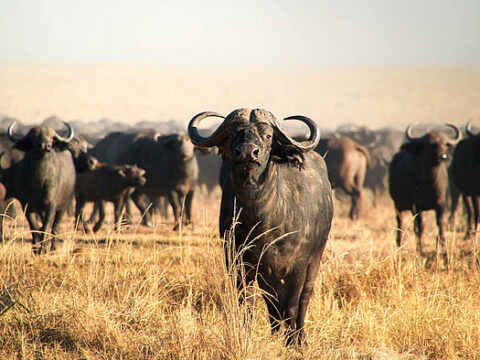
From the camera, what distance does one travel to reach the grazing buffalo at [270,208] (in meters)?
4.69

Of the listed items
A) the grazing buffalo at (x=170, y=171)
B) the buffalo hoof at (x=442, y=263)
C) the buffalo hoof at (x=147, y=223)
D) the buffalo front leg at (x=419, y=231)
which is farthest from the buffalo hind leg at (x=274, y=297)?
the buffalo hoof at (x=147, y=223)

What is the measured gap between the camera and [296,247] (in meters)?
5.12

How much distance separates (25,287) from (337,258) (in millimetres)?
3526

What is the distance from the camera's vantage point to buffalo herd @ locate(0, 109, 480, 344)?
4844mm

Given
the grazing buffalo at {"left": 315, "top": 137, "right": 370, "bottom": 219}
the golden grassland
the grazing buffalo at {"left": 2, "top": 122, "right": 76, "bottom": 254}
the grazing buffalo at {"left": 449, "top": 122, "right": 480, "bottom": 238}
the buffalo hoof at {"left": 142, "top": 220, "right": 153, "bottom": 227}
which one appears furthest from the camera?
the grazing buffalo at {"left": 315, "top": 137, "right": 370, "bottom": 219}

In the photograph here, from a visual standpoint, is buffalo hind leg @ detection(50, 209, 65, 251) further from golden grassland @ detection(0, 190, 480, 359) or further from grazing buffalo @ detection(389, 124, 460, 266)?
grazing buffalo @ detection(389, 124, 460, 266)

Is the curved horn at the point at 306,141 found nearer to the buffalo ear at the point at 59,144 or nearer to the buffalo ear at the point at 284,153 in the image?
the buffalo ear at the point at 284,153

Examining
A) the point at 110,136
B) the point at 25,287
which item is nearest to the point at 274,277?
the point at 25,287

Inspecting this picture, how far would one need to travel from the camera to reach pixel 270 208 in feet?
16.1

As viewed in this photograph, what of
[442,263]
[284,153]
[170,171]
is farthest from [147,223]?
[284,153]

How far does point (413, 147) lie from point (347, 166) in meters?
5.83

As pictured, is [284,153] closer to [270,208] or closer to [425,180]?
[270,208]

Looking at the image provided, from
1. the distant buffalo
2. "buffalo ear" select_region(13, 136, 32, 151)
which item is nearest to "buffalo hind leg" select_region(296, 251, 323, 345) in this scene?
"buffalo ear" select_region(13, 136, 32, 151)

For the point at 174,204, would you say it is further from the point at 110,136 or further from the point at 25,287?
the point at 25,287
